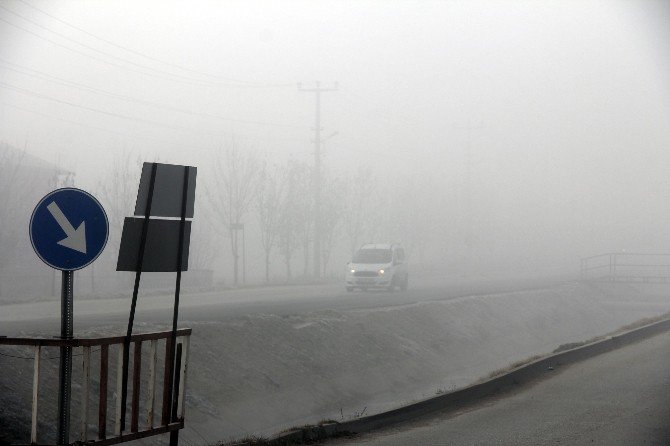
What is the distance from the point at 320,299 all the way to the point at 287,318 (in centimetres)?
930

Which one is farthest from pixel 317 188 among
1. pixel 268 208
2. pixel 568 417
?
pixel 568 417

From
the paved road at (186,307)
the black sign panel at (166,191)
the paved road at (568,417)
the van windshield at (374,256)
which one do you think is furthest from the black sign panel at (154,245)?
the van windshield at (374,256)

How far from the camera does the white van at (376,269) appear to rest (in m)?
38.4

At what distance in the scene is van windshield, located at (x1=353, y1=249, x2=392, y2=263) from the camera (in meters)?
39.5

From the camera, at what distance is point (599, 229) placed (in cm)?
15525

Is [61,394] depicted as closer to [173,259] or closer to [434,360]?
[173,259]

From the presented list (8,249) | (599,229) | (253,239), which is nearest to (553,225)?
(599,229)

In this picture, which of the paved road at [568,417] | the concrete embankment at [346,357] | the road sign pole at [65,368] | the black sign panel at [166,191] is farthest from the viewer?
the concrete embankment at [346,357]

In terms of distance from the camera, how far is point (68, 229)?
7.77m

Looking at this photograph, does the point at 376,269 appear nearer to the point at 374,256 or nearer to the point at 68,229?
the point at 374,256

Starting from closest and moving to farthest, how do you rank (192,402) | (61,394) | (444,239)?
(61,394)
(192,402)
(444,239)

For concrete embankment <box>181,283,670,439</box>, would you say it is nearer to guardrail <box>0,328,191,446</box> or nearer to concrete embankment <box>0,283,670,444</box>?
concrete embankment <box>0,283,670,444</box>

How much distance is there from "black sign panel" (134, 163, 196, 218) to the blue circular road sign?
89cm

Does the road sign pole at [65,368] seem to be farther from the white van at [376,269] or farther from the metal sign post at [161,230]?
the white van at [376,269]
